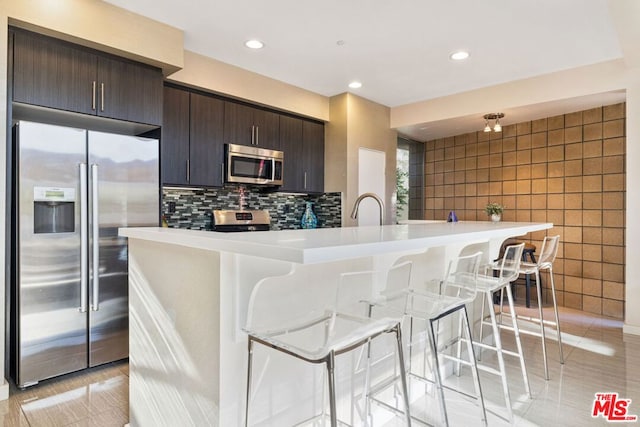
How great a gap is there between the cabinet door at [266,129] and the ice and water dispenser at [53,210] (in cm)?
192

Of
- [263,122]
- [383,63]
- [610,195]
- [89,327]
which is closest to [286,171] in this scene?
[263,122]

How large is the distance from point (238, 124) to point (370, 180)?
1.79 meters

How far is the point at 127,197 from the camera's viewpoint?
271 cm

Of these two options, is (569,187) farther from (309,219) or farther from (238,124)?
(238,124)

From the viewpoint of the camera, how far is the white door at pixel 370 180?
4.59 meters

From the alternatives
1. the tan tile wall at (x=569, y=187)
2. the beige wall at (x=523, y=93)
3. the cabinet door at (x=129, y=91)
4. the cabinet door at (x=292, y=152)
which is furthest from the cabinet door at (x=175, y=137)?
the tan tile wall at (x=569, y=187)

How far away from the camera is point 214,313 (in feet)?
4.40

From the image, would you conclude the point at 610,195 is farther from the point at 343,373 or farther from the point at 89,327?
the point at 89,327

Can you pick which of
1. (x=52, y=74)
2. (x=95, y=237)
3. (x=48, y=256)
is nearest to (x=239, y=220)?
(x=95, y=237)

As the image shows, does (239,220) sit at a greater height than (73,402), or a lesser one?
greater

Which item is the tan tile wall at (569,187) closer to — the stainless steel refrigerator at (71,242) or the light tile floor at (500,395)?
the light tile floor at (500,395)

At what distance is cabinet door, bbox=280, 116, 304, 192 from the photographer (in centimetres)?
425

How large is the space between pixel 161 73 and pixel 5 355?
2.16 m

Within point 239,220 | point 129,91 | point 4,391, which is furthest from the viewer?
point 239,220
